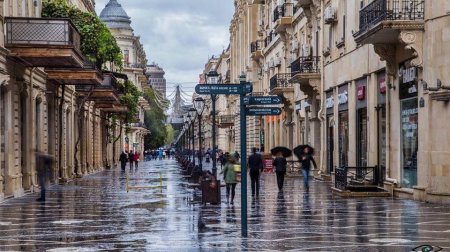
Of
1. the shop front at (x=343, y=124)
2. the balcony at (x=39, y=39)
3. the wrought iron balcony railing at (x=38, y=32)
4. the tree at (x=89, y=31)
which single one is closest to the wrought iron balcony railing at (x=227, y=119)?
the tree at (x=89, y=31)

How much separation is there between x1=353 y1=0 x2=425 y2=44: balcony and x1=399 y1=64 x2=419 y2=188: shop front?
1233 millimetres

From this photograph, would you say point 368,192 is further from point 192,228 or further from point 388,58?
point 192,228

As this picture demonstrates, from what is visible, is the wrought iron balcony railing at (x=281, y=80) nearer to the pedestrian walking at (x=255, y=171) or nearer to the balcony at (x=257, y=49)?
the balcony at (x=257, y=49)

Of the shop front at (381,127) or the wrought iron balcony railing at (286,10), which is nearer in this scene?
the shop front at (381,127)

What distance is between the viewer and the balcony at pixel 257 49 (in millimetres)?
68125

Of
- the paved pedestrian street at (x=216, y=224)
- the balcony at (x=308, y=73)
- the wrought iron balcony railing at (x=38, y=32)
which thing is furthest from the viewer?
the balcony at (x=308, y=73)

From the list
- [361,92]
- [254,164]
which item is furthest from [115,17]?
[254,164]

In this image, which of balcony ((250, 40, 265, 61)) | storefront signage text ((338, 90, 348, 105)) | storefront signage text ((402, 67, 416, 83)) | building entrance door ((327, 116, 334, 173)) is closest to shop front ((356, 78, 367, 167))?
storefront signage text ((338, 90, 348, 105))

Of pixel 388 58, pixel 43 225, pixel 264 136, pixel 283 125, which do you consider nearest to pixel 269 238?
pixel 43 225

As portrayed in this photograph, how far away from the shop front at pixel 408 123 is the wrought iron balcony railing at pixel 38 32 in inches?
430

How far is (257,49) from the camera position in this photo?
69312 millimetres

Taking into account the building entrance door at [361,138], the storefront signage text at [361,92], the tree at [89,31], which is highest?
the tree at [89,31]

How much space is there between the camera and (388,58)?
88.7 ft

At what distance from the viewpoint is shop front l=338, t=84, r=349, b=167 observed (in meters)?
34.8
